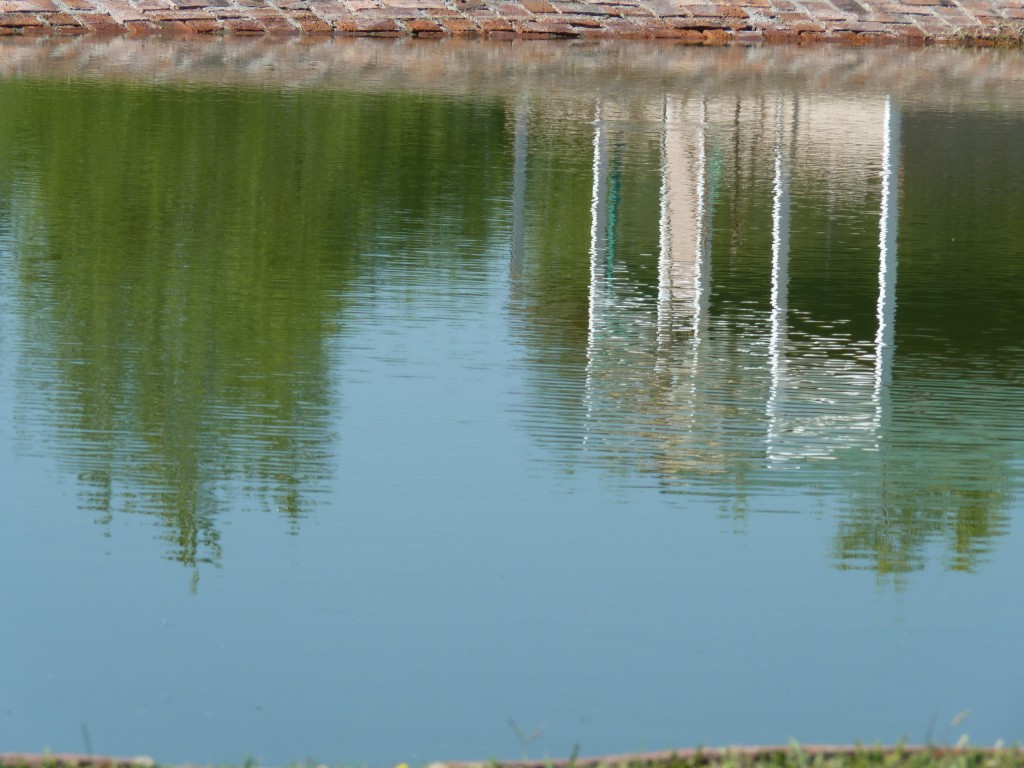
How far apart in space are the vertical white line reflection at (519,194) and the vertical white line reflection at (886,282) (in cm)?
173

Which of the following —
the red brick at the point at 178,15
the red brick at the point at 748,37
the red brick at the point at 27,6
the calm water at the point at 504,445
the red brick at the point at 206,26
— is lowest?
the calm water at the point at 504,445

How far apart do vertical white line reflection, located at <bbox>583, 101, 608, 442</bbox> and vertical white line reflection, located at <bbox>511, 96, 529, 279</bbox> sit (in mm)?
362

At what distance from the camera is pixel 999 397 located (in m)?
6.47

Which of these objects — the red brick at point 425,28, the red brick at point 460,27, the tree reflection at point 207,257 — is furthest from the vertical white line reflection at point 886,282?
the red brick at point 425,28

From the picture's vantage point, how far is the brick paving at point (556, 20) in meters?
20.8

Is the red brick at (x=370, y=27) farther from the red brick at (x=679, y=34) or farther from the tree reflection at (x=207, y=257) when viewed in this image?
the tree reflection at (x=207, y=257)

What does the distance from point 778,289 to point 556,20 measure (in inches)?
536

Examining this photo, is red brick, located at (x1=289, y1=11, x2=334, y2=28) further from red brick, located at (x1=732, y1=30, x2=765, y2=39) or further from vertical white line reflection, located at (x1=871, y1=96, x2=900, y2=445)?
vertical white line reflection, located at (x1=871, y1=96, x2=900, y2=445)

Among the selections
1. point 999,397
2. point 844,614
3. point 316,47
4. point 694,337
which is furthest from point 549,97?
point 844,614

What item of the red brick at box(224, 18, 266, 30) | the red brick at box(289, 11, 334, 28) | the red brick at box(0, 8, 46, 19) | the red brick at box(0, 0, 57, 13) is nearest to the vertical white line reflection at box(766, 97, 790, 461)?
the red brick at box(289, 11, 334, 28)

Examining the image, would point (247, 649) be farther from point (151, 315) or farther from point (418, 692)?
point (151, 315)

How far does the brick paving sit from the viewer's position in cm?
2084

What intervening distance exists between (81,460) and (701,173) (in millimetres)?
6866

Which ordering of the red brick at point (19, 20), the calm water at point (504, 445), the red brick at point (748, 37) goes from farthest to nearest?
the red brick at point (748, 37) → the red brick at point (19, 20) → the calm water at point (504, 445)
